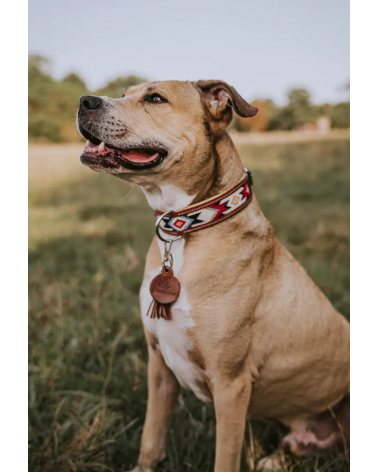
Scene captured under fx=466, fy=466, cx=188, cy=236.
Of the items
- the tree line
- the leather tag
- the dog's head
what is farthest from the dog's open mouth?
the tree line

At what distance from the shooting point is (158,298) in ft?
7.71

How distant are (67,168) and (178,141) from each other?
29.3 feet

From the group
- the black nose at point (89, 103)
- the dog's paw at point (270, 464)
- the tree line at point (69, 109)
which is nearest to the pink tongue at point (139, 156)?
the black nose at point (89, 103)

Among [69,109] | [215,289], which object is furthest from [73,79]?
[215,289]

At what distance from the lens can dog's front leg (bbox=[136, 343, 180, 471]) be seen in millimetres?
2723

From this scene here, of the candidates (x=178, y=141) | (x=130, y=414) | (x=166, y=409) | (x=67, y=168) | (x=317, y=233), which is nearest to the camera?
(x=178, y=141)

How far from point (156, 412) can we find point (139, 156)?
1485mm

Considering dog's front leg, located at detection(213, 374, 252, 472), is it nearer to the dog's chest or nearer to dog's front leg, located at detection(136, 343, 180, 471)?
the dog's chest

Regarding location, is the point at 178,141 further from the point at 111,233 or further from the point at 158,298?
the point at 111,233

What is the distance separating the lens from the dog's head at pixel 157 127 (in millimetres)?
2324

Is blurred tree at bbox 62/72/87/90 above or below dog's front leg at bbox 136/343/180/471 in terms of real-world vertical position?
above

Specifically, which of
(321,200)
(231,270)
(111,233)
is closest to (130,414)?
(231,270)

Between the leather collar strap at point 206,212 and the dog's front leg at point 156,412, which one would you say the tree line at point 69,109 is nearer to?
the leather collar strap at point 206,212
